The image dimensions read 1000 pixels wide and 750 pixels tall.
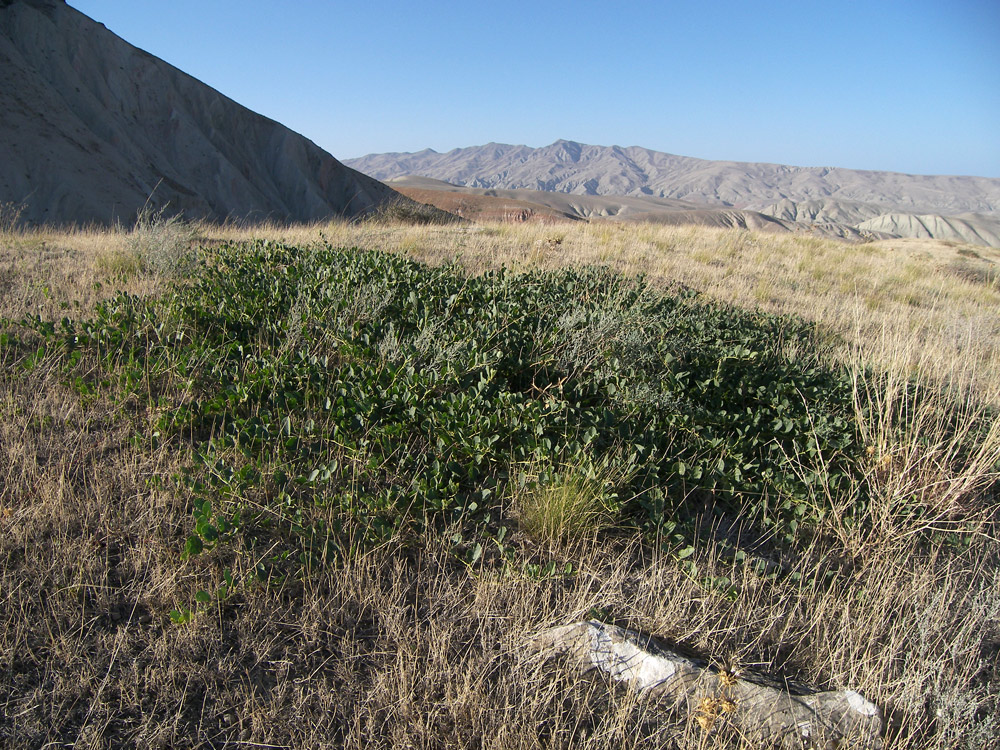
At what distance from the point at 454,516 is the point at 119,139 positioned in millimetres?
27929

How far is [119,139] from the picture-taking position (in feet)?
76.5

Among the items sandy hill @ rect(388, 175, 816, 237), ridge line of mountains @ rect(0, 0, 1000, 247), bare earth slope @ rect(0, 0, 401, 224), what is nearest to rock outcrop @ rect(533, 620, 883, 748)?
sandy hill @ rect(388, 175, 816, 237)

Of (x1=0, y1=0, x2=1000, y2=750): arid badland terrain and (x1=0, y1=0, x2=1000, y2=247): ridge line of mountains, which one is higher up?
(x1=0, y1=0, x2=1000, y2=247): ridge line of mountains

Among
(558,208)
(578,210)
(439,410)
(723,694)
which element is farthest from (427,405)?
(578,210)

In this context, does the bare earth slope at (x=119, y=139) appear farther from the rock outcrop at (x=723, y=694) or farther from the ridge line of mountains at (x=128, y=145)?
the rock outcrop at (x=723, y=694)

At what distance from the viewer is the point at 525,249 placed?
8305 millimetres

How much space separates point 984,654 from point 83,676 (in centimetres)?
Result: 348

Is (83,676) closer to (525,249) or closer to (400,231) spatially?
(525,249)

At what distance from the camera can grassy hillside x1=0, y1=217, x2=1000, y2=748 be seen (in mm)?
1902

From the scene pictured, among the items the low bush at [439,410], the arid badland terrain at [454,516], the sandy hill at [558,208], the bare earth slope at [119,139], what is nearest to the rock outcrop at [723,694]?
the arid badland terrain at [454,516]

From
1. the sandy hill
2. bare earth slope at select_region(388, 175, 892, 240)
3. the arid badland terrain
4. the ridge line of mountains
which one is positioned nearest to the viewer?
the arid badland terrain

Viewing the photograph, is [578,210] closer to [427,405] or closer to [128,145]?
[128,145]

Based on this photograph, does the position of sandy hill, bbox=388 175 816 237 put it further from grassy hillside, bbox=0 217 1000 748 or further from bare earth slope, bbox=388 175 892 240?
grassy hillside, bbox=0 217 1000 748

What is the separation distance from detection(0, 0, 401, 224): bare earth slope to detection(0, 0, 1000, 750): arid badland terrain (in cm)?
977
